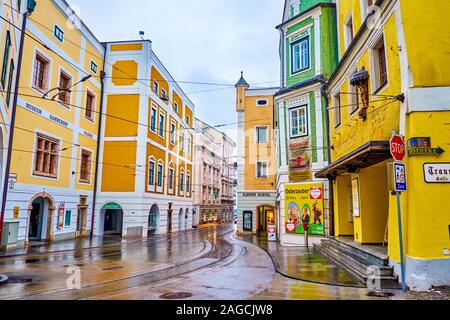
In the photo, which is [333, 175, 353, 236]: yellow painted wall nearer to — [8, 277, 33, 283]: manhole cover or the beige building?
[8, 277, 33, 283]: manhole cover

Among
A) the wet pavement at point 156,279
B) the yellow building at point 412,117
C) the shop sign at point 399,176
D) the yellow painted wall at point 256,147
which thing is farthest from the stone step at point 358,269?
the yellow painted wall at point 256,147

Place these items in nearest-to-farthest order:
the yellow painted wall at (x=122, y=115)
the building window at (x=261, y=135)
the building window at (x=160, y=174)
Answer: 1. the yellow painted wall at (x=122, y=115)
2. the building window at (x=160, y=174)
3. the building window at (x=261, y=135)

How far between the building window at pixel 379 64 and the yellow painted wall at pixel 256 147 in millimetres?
19483

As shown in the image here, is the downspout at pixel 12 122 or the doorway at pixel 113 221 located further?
the doorway at pixel 113 221

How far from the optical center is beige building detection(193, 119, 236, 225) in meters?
46.1

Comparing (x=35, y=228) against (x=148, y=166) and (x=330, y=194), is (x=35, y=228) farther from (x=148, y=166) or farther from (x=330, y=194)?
(x=330, y=194)

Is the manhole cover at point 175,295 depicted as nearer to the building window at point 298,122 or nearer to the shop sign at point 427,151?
the shop sign at point 427,151

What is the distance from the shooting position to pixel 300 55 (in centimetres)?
1828

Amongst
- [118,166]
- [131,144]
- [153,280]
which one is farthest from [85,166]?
[153,280]

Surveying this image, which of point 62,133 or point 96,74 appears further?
point 96,74

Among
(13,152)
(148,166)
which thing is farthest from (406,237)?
(148,166)

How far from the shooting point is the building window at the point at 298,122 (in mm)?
17377

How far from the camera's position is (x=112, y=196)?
84.5ft

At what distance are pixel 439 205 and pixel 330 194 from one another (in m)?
8.24
